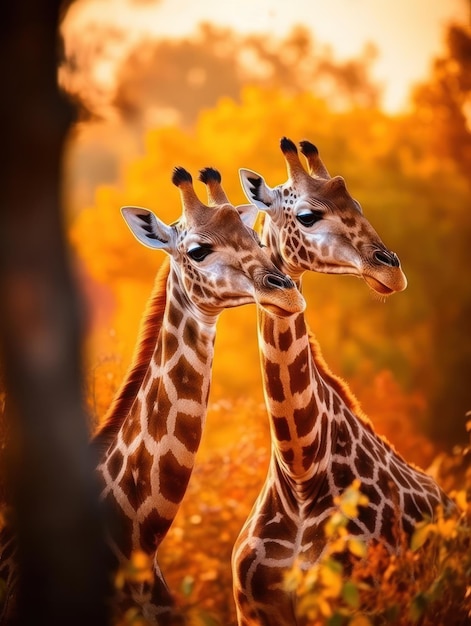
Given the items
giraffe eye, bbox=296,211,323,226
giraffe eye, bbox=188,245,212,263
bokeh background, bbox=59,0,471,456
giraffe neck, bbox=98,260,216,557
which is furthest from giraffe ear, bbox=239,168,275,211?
bokeh background, bbox=59,0,471,456

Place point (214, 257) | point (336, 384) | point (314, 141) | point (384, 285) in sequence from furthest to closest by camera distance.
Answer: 1. point (314, 141)
2. point (336, 384)
3. point (384, 285)
4. point (214, 257)

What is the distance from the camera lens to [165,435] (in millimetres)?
4484

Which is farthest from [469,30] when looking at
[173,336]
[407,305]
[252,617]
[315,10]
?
[252,617]

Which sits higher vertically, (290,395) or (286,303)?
(286,303)

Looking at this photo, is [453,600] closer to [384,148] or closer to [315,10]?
[315,10]

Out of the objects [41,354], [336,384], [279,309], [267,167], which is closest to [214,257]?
[279,309]

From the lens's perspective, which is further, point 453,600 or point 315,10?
point 315,10

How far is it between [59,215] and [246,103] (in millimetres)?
2812

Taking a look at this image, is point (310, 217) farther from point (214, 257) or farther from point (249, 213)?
point (214, 257)

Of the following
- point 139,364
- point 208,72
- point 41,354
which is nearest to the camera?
point 41,354

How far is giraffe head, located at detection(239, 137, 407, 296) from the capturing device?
463cm

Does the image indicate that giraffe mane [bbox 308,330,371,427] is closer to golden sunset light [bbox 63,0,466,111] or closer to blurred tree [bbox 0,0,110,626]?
blurred tree [bbox 0,0,110,626]

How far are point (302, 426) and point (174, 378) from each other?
66cm

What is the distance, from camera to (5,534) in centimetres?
463
